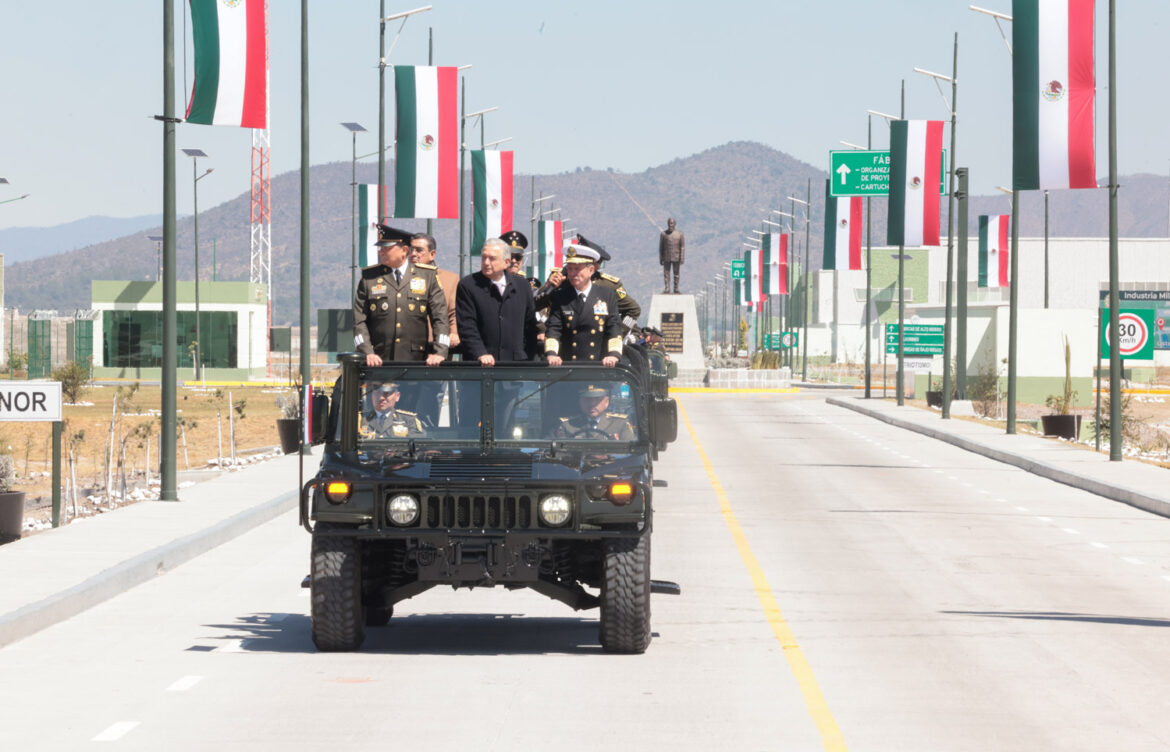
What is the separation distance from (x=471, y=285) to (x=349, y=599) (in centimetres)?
331

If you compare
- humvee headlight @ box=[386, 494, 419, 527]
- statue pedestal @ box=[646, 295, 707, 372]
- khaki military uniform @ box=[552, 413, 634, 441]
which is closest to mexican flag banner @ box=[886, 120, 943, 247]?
statue pedestal @ box=[646, 295, 707, 372]

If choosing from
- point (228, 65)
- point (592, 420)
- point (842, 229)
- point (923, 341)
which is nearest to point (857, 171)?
point (842, 229)

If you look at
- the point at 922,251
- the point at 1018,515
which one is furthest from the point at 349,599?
the point at 922,251

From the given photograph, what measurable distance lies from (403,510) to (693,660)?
2.01 metres

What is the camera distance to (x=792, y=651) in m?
11.4

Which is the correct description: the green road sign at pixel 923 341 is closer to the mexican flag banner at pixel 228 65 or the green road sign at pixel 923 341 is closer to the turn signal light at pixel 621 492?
the mexican flag banner at pixel 228 65

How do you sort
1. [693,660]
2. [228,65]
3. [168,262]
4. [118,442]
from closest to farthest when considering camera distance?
[693,660], [168,262], [228,65], [118,442]

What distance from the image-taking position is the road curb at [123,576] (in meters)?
12.1

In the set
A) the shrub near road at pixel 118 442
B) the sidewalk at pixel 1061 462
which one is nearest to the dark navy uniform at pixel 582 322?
the shrub near road at pixel 118 442

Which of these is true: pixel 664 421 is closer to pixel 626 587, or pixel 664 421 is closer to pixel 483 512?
pixel 626 587

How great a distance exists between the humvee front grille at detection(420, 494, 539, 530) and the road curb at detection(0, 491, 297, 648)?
124 inches

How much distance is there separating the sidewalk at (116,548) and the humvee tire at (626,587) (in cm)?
399

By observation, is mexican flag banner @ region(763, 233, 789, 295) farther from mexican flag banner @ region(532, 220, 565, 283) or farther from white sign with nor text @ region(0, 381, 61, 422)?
white sign with nor text @ region(0, 381, 61, 422)

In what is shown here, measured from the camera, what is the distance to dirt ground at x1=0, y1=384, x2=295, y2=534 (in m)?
26.3
